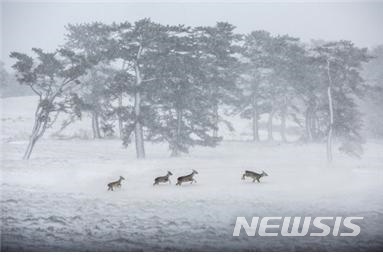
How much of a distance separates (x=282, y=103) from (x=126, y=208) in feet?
87.3

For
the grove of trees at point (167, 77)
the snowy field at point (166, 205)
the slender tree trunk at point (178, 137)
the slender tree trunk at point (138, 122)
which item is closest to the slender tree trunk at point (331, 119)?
the grove of trees at point (167, 77)

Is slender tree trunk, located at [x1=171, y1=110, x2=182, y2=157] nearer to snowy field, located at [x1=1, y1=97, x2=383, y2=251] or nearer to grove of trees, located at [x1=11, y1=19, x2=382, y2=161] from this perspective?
grove of trees, located at [x1=11, y1=19, x2=382, y2=161]

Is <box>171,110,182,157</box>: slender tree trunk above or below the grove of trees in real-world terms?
below

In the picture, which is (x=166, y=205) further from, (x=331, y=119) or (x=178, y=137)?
(x=331, y=119)

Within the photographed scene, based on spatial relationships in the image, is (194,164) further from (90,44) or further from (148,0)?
(90,44)

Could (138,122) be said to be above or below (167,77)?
below

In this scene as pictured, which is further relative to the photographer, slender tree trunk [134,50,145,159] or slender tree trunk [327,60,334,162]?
slender tree trunk [327,60,334,162]

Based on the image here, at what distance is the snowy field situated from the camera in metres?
13.9

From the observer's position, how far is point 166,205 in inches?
595

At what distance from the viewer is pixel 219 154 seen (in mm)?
30906

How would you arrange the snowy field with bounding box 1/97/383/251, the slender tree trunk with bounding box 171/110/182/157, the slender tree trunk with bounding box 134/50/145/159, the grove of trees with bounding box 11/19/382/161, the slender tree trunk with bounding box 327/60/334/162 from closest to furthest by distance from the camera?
the snowy field with bounding box 1/97/383/251
the grove of trees with bounding box 11/19/382/161
the slender tree trunk with bounding box 134/50/145/159
the slender tree trunk with bounding box 327/60/334/162
the slender tree trunk with bounding box 171/110/182/157

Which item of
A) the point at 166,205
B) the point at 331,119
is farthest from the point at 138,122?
the point at 166,205

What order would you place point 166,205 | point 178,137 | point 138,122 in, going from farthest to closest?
point 178,137
point 138,122
point 166,205

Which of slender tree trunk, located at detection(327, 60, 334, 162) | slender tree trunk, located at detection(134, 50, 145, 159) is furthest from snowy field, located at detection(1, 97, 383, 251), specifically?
slender tree trunk, located at detection(327, 60, 334, 162)
